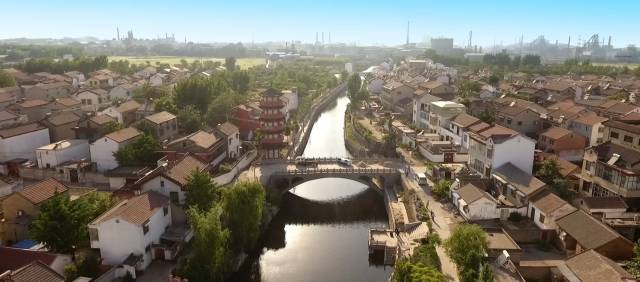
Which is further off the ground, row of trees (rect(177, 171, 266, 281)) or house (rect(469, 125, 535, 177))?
house (rect(469, 125, 535, 177))

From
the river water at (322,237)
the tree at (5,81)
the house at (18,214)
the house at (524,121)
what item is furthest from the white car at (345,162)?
the tree at (5,81)

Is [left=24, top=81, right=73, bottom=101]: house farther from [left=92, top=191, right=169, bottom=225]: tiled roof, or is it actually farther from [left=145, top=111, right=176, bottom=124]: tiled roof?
[left=92, top=191, right=169, bottom=225]: tiled roof

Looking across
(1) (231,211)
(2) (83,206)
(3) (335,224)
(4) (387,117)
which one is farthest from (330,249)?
(4) (387,117)

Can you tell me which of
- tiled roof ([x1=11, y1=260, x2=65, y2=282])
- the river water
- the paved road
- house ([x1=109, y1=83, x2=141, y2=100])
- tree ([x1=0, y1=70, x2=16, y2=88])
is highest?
tree ([x1=0, y1=70, x2=16, y2=88])

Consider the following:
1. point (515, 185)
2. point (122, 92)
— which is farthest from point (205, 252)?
point (122, 92)

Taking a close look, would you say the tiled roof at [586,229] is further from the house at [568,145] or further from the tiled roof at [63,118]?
the tiled roof at [63,118]

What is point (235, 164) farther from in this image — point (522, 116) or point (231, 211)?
point (522, 116)

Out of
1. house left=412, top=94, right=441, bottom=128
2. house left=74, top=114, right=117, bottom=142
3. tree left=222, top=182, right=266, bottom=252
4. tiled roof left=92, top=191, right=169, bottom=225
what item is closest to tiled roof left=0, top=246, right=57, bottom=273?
tiled roof left=92, top=191, right=169, bottom=225

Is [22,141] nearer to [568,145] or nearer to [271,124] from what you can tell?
[271,124]
